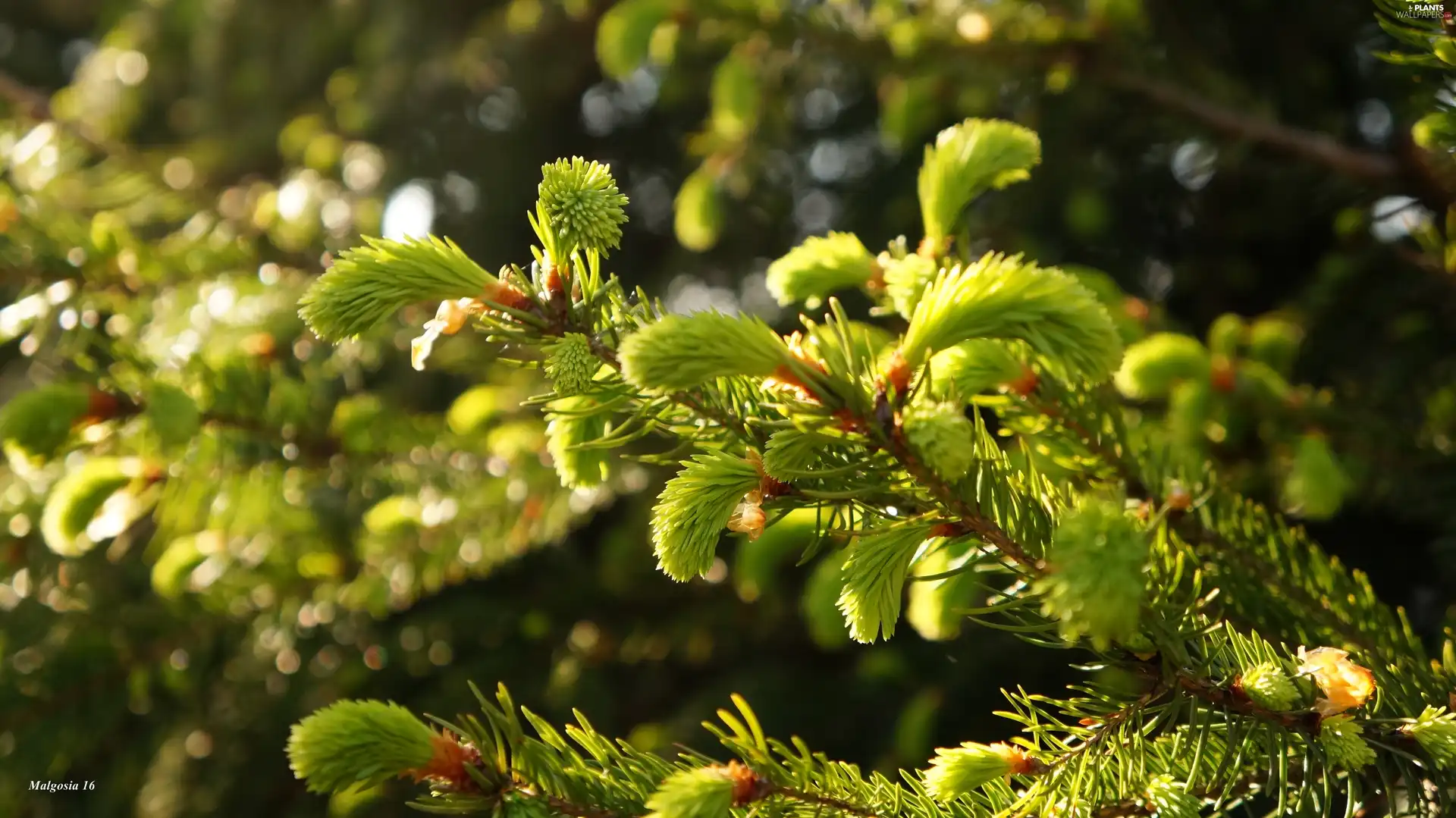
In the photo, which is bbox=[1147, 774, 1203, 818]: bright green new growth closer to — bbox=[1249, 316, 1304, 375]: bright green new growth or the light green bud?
the light green bud

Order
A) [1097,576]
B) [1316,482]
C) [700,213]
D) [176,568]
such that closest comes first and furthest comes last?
1. [1097,576]
2. [1316,482]
3. [176,568]
4. [700,213]

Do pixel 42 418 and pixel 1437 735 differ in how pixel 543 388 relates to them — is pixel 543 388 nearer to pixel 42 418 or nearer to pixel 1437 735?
pixel 42 418

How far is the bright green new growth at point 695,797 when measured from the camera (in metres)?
0.51

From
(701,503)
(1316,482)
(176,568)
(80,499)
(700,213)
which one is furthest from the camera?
(700,213)

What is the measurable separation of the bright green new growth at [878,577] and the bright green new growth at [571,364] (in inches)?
7.9

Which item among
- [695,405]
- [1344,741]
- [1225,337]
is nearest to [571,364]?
[695,405]

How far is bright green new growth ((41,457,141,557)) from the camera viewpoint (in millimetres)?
1140

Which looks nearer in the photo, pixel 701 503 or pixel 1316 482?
pixel 701 503

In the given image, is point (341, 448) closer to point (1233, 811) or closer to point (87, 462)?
point (87, 462)

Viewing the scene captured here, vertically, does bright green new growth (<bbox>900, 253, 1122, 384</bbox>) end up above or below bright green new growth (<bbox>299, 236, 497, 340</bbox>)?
above

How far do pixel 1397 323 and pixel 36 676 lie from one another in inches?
83.0

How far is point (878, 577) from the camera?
0.57 meters

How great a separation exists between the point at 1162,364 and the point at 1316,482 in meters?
0.20

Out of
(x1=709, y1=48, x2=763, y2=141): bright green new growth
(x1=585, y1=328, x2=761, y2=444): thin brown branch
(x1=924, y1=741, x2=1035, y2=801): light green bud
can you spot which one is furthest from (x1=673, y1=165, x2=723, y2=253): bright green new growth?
(x1=924, y1=741, x2=1035, y2=801): light green bud
